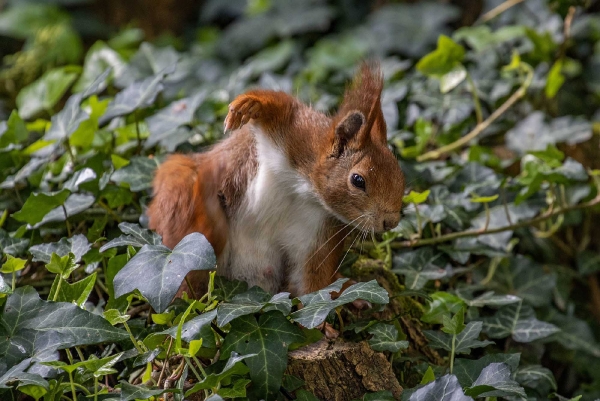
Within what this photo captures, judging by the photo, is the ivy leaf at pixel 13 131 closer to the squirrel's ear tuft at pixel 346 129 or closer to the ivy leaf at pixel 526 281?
the squirrel's ear tuft at pixel 346 129

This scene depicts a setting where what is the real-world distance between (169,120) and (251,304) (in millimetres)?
1003

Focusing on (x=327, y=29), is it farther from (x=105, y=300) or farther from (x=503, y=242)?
(x=105, y=300)

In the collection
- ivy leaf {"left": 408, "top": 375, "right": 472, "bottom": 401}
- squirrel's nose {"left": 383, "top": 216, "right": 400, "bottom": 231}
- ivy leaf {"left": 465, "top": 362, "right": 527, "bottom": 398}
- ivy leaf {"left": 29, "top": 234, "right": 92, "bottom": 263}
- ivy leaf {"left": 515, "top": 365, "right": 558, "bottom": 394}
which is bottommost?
ivy leaf {"left": 515, "top": 365, "right": 558, "bottom": 394}

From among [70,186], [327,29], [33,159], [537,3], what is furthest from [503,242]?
[327,29]

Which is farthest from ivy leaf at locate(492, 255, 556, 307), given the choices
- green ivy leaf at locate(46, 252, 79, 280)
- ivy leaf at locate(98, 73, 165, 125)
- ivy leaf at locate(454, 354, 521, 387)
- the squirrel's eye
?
green ivy leaf at locate(46, 252, 79, 280)

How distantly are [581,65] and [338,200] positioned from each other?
236cm

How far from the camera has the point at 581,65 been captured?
12.5ft

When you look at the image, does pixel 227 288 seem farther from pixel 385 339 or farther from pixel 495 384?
pixel 495 384

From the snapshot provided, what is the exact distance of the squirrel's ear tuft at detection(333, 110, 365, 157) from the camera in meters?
1.98

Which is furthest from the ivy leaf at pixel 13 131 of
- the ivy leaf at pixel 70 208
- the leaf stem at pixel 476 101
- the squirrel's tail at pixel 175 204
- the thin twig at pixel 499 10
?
the thin twig at pixel 499 10

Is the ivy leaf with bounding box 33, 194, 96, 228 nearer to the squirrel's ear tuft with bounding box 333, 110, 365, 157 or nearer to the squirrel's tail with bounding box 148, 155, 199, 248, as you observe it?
the squirrel's tail with bounding box 148, 155, 199, 248

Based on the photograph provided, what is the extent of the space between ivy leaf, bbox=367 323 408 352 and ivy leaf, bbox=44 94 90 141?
1.18 meters

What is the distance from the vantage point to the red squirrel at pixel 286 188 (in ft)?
6.51

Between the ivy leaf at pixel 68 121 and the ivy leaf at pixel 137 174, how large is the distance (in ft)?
0.79
